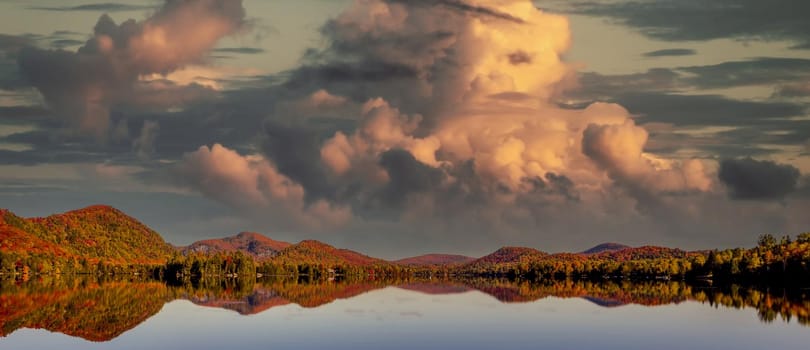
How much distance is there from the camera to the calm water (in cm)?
7138

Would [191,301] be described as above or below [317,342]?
above

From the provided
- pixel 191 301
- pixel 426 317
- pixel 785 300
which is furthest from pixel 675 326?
pixel 191 301

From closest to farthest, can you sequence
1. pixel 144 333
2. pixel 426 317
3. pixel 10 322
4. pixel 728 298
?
pixel 144 333, pixel 10 322, pixel 426 317, pixel 728 298

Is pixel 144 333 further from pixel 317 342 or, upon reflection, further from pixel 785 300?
pixel 785 300

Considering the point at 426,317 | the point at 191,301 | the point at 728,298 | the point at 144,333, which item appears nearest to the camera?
the point at 144,333

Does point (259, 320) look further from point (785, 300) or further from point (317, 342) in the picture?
point (785, 300)

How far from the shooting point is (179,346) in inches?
2682

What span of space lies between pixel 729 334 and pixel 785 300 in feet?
169

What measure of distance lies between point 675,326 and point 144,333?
158ft

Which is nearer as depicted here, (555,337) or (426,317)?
(555,337)

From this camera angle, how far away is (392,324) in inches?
3447

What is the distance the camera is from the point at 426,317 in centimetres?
9844

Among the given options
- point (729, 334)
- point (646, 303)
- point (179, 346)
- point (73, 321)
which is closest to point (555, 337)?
point (729, 334)

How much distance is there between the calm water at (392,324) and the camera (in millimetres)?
71375
